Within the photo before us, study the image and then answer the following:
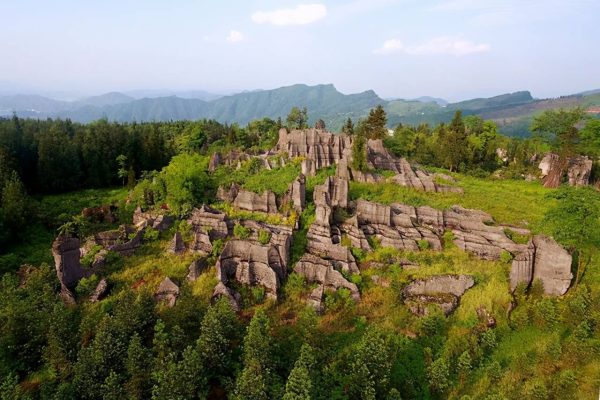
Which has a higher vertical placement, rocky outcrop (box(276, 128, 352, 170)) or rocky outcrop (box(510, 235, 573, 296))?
rocky outcrop (box(276, 128, 352, 170))

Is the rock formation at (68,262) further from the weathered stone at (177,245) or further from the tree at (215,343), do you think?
the tree at (215,343)

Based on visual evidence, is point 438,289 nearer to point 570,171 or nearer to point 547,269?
point 547,269

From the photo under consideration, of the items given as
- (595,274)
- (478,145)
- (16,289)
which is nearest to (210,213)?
(16,289)

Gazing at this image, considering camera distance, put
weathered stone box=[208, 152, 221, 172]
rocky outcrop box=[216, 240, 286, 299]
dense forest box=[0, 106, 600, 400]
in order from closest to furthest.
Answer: dense forest box=[0, 106, 600, 400], rocky outcrop box=[216, 240, 286, 299], weathered stone box=[208, 152, 221, 172]

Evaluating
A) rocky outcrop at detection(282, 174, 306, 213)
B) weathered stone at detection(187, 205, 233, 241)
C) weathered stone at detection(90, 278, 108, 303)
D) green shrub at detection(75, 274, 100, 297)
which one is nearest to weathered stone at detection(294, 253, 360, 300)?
weathered stone at detection(187, 205, 233, 241)

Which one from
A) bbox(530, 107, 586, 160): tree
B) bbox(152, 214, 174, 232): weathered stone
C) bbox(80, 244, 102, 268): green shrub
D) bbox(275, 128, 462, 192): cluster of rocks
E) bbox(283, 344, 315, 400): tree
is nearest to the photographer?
bbox(283, 344, 315, 400): tree

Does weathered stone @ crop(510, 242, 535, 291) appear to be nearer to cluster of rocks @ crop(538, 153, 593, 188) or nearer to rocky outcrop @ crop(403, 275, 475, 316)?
rocky outcrop @ crop(403, 275, 475, 316)
